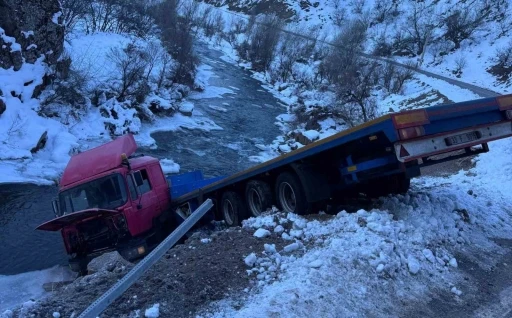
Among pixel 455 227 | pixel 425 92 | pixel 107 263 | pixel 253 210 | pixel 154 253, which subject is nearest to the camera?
pixel 154 253

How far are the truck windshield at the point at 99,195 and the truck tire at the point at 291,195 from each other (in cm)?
339

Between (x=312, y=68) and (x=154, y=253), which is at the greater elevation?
(x=312, y=68)

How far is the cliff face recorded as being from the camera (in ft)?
67.4

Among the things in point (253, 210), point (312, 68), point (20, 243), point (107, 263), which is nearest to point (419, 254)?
point (253, 210)

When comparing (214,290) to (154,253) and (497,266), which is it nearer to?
(154,253)

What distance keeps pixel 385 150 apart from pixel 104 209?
539 centimetres

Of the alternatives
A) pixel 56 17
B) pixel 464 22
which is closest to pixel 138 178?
pixel 56 17

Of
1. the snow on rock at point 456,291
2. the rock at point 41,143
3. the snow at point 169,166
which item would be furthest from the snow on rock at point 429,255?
the rock at point 41,143

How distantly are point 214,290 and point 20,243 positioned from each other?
9122 millimetres

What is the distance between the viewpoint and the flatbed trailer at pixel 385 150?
18.9 ft

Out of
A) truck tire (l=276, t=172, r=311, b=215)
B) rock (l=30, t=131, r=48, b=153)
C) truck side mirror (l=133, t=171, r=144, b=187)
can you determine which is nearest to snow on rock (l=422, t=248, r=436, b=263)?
truck tire (l=276, t=172, r=311, b=215)

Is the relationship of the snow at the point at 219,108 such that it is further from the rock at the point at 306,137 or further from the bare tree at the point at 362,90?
the rock at the point at 306,137

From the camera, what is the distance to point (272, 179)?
8.30 m

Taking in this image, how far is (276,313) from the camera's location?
4148 millimetres
